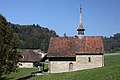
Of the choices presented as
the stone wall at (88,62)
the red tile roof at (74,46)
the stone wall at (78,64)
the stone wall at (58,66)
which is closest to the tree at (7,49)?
the stone wall at (58,66)

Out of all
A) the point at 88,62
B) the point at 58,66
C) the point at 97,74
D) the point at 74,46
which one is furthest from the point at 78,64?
the point at 97,74

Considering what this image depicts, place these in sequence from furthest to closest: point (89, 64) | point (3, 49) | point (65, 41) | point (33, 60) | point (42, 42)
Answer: point (42, 42) < point (33, 60) < point (65, 41) < point (89, 64) < point (3, 49)

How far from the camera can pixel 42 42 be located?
168750mm

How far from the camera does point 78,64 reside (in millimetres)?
48281

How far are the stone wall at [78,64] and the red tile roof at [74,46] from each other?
0.91 meters

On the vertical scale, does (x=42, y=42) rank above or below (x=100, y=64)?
above

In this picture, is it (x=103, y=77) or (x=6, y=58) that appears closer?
(x=103, y=77)

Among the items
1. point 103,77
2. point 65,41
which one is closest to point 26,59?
point 65,41

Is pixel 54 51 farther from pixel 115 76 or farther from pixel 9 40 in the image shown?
pixel 115 76

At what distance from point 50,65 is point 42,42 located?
4741 inches

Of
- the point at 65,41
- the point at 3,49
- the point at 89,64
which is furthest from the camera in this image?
the point at 65,41

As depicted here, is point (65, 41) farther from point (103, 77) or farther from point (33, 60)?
point (33, 60)

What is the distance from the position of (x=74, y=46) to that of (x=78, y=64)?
3.73 meters

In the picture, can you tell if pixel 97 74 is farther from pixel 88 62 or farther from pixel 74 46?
pixel 74 46
